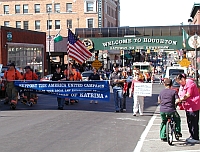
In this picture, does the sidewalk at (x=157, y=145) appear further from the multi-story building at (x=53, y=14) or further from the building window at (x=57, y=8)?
the building window at (x=57, y=8)

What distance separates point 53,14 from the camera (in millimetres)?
72750

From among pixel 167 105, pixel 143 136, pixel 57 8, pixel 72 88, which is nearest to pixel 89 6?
pixel 57 8

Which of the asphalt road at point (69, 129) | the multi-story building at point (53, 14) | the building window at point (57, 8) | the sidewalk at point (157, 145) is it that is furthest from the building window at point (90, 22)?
the sidewalk at point (157, 145)

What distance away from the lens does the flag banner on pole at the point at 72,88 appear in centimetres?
1702

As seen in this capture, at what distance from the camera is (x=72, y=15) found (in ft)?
237

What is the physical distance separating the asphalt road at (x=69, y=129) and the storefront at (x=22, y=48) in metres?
19.7

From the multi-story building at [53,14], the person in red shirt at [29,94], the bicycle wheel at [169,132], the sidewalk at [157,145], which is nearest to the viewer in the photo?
the sidewalk at [157,145]

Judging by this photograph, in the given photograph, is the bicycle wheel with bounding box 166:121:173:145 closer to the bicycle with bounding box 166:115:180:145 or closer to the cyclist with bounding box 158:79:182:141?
the bicycle with bounding box 166:115:180:145

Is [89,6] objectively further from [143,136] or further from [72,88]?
[143,136]

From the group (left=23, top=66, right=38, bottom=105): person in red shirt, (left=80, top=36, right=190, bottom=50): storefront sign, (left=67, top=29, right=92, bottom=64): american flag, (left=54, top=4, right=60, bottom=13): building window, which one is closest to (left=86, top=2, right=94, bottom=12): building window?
(left=54, top=4, right=60, bottom=13): building window

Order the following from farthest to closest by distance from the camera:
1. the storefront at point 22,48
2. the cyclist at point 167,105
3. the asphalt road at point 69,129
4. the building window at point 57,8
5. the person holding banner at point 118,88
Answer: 1. the building window at point 57,8
2. the storefront at point 22,48
3. the person holding banner at point 118,88
4. the cyclist at point 167,105
5. the asphalt road at point 69,129

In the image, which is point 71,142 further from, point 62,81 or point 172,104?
point 62,81

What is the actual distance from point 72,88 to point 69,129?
5373mm

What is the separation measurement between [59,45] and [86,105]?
36548mm
